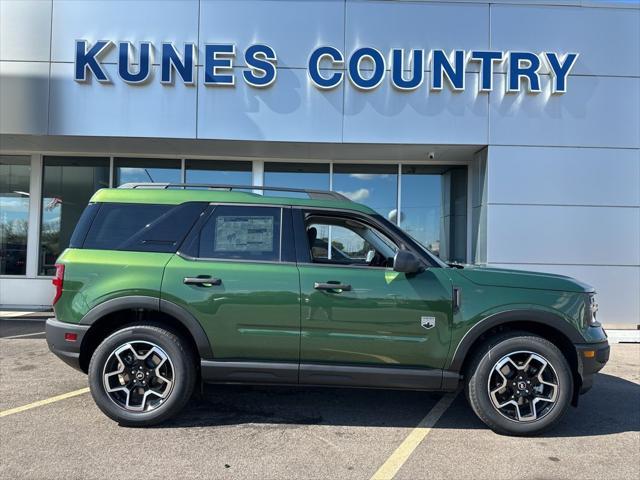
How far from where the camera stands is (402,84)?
885 centimetres

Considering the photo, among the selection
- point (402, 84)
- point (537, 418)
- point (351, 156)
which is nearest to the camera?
point (537, 418)

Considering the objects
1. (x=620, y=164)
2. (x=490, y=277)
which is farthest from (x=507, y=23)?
(x=490, y=277)

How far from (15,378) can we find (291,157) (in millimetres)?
6708

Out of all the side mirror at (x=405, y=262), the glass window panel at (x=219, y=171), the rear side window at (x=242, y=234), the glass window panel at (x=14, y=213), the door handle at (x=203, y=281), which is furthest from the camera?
the glass window panel at (x=14, y=213)

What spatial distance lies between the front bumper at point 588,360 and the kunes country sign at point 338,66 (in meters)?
6.20

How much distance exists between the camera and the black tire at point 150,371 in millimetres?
3898

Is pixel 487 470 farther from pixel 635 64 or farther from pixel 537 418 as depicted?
pixel 635 64

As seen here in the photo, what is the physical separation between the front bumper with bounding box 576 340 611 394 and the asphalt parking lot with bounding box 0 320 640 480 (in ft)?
1.66

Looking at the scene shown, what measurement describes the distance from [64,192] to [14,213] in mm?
1327

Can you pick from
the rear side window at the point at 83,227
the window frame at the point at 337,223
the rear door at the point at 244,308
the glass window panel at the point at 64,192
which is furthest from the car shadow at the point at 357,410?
the glass window panel at the point at 64,192

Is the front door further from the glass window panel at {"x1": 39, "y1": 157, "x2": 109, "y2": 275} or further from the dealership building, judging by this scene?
the glass window panel at {"x1": 39, "y1": 157, "x2": 109, "y2": 275}

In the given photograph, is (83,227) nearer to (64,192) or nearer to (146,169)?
(146,169)

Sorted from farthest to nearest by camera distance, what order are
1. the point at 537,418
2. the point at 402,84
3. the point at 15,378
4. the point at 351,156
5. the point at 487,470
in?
the point at 351,156, the point at 402,84, the point at 15,378, the point at 537,418, the point at 487,470

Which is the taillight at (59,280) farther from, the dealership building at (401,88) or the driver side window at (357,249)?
the dealership building at (401,88)
